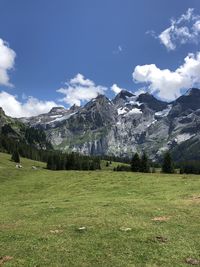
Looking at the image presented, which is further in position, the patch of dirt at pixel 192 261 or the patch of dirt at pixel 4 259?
the patch of dirt at pixel 4 259

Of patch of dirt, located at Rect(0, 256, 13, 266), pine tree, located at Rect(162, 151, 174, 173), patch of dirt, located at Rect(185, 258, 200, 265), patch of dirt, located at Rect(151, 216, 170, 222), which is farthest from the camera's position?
pine tree, located at Rect(162, 151, 174, 173)

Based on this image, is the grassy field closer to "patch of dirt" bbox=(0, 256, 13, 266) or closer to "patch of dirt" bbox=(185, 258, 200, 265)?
"patch of dirt" bbox=(0, 256, 13, 266)

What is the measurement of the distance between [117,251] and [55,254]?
4.04 meters

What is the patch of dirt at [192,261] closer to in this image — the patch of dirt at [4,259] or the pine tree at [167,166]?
→ the patch of dirt at [4,259]

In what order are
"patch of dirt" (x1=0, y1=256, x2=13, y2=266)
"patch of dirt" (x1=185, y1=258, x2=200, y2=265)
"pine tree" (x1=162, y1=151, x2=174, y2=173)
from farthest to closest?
"pine tree" (x1=162, y1=151, x2=174, y2=173), "patch of dirt" (x1=0, y1=256, x2=13, y2=266), "patch of dirt" (x1=185, y1=258, x2=200, y2=265)

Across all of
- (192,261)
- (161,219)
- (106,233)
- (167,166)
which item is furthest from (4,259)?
(167,166)

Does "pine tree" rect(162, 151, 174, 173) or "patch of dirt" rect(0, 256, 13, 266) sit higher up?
"pine tree" rect(162, 151, 174, 173)

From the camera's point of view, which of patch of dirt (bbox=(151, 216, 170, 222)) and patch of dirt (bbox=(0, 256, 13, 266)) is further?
patch of dirt (bbox=(151, 216, 170, 222))

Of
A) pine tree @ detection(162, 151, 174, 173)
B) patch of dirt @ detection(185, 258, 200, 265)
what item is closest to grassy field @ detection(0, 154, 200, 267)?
patch of dirt @ detection(185, 258, 200, 265)

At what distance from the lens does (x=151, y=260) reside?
70.3ft

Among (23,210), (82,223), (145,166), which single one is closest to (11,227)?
(82,223)

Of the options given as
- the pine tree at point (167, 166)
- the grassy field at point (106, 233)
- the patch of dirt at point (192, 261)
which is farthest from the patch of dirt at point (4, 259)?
the pine tree at point (167, 166)

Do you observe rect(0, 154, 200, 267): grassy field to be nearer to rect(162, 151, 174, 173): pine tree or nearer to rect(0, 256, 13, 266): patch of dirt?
rect(0, 256, 13, 266): patch of dirt

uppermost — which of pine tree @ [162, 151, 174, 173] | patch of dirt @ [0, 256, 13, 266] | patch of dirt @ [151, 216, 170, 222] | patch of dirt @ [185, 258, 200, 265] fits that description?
pine tree @ [162, 151, 174, 173]
